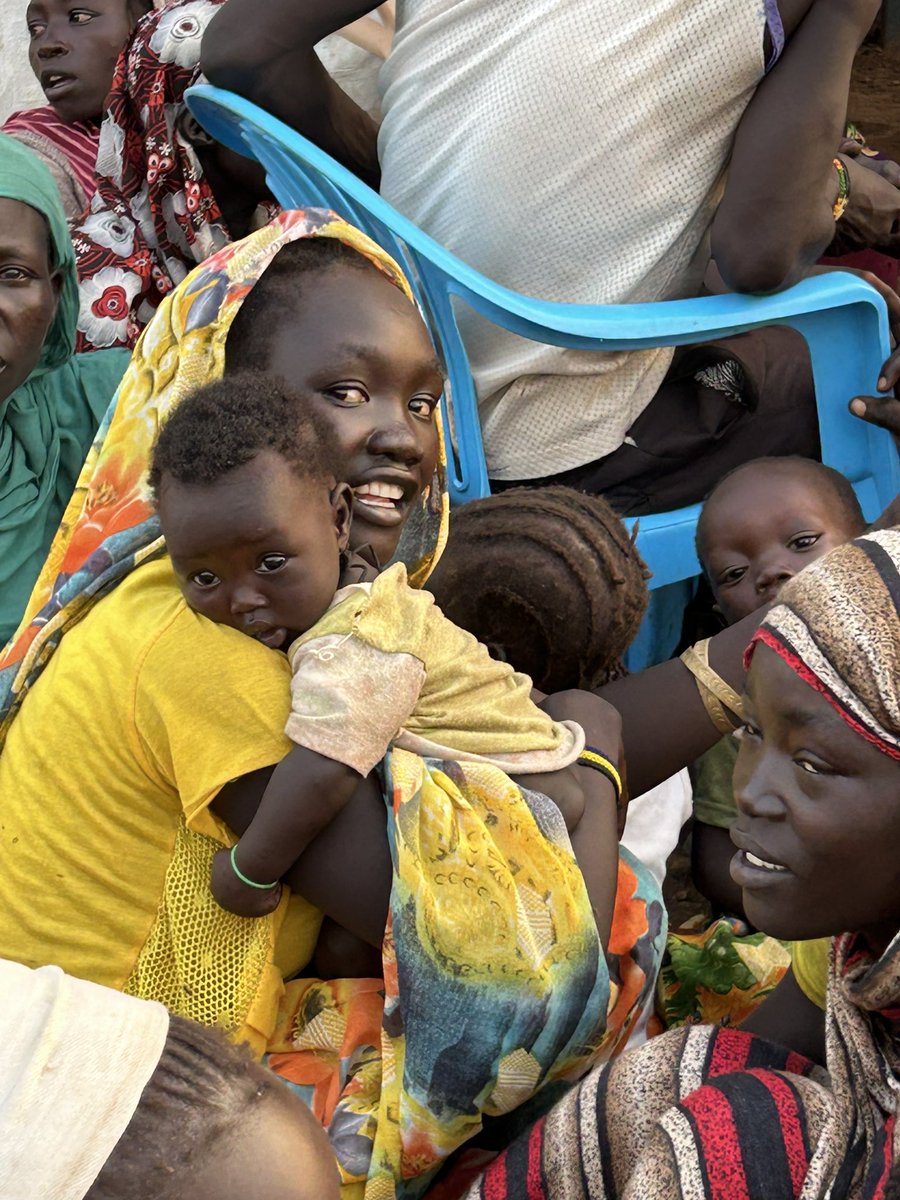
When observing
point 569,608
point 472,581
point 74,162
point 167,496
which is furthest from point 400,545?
point 74,162

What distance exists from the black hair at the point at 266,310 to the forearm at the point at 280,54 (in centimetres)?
114

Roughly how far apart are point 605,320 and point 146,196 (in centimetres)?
155

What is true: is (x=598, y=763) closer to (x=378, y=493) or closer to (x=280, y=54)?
(x=378, y=493)

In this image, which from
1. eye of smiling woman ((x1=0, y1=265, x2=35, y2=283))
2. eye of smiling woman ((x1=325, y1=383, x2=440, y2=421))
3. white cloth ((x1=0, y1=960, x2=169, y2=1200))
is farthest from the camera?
eye of smiling woman ((x1=0, y1=265, x2=35, y2=283))

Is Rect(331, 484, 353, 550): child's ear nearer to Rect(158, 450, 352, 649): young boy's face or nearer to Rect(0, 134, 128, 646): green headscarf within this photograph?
Rect(158, 450, 352, 649): young boy's face

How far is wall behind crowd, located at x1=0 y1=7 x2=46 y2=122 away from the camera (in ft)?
15.5

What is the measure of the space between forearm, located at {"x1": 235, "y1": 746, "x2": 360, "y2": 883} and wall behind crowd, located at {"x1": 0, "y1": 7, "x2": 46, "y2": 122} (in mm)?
3783

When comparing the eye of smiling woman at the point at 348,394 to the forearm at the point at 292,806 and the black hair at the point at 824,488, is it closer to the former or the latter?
the forearm at the point at 292,806

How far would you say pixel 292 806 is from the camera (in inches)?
71.6

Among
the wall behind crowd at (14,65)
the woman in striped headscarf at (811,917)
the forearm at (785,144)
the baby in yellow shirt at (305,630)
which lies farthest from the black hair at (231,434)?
the wall behind crowd at (14,65)

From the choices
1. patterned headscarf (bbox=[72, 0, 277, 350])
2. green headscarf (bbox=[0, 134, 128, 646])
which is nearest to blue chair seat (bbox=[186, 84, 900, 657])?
patterned headscarf (bbox=[72, 0, 277, 350])

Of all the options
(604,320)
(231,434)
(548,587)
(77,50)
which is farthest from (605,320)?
(77,50)

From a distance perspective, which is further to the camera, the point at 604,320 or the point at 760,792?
the point at 604,320

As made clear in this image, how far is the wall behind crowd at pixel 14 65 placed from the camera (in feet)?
15.5
